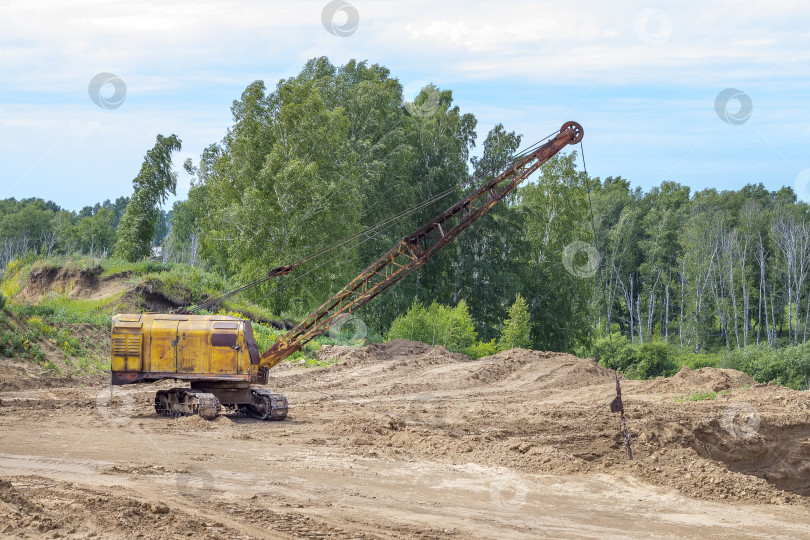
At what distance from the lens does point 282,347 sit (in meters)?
21.9

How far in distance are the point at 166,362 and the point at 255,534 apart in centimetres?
1011

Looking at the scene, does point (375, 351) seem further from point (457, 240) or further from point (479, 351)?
point (457, 240)

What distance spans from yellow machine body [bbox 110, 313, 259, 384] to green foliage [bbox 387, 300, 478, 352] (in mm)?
19801

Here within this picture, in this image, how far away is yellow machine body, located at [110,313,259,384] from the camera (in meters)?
20.0

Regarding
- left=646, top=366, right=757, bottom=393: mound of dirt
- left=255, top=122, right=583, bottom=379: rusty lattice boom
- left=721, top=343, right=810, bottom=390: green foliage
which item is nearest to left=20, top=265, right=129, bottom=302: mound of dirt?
left=255, top=122, right=583, bottom=379: rusty lattice boom

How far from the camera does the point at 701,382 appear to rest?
2808 centimetres

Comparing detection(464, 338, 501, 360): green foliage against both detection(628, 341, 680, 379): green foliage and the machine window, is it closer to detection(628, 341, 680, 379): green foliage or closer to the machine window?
detection(628, 341, 680, 379): green foliage

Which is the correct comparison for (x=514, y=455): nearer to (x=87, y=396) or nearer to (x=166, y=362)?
(x=166, y=362)

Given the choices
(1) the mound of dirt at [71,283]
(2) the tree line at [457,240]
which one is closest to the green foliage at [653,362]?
(2) the tree line at [457,240]

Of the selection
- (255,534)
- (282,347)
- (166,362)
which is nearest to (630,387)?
(282,347)

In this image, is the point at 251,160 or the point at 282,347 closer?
the point at 282,347

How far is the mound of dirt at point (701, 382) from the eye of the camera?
2736 cm

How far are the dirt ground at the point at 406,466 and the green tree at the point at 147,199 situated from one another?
3144 cm

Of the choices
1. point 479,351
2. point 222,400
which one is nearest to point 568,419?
point 222,400
